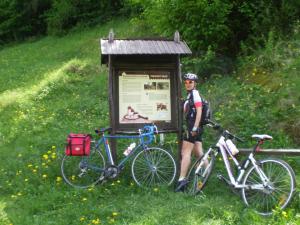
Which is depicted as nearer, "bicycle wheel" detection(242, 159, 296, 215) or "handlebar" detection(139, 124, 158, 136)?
"bicycle wheel" detection(242, 159, 296, 215)

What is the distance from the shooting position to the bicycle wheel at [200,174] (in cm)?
760

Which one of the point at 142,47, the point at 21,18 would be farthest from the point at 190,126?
the point at 21,18

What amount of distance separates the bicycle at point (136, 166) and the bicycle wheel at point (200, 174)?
1.87ft

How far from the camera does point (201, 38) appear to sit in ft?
42.5

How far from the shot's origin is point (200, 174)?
774 centimetres

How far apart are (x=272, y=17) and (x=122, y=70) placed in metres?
5.47

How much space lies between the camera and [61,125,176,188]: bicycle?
8414 mm

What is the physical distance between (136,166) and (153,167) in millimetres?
303

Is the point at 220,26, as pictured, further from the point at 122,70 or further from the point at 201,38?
the point at 122,70

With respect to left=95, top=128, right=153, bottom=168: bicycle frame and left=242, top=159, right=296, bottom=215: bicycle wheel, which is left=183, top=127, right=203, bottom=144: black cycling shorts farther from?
left=242, top=159, right=296, bottom=215: bicycle wheel

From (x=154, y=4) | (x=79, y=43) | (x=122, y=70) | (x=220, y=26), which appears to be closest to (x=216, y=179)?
(x=122, y=70)

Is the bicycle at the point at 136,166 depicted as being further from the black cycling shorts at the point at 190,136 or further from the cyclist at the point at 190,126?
the black cycling shorts at the point at 190,136

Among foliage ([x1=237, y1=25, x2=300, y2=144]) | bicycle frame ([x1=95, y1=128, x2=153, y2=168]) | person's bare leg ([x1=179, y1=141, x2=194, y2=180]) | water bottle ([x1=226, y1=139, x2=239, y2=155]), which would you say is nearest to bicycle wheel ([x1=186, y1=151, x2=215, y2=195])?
person's bare leg ([x1=179, y1=141, x2=194, y2=180])

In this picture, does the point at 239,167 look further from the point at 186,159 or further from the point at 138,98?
the point at 138,98
